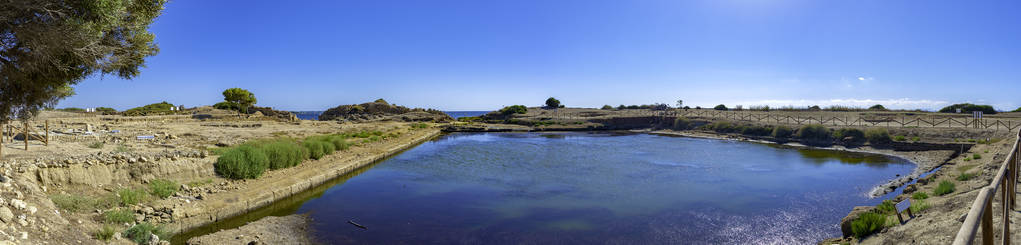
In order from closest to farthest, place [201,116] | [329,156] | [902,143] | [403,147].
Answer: [329,156], [902,143], [403,147], [201,116]

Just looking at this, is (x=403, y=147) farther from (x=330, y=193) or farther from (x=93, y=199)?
(x=93, y=199)

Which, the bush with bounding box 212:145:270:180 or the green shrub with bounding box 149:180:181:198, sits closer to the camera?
the green shrub with bounding box 149:180:181:198

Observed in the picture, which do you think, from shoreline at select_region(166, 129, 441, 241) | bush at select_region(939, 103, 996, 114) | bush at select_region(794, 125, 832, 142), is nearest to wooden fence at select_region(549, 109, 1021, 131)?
bush at select_region(794, 125, 832, 142)

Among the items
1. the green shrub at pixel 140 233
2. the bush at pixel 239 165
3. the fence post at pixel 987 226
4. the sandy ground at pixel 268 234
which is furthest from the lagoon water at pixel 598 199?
the fence post at pixel 987 226

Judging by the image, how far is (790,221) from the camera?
964 cm

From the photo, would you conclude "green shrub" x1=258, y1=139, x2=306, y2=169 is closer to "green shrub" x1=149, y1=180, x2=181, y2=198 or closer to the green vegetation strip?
the green vegetation strip

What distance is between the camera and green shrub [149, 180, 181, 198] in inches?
350

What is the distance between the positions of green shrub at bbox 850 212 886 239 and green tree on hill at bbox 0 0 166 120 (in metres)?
11.6

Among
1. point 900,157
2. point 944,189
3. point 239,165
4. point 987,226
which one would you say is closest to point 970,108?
point 900,157

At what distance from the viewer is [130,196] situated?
26.8 feet

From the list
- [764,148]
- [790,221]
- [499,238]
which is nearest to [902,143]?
[764,148]

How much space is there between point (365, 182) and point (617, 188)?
8.19 m

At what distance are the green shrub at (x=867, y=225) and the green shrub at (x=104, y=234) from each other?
11501 mm

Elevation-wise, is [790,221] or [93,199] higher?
[93,199]
